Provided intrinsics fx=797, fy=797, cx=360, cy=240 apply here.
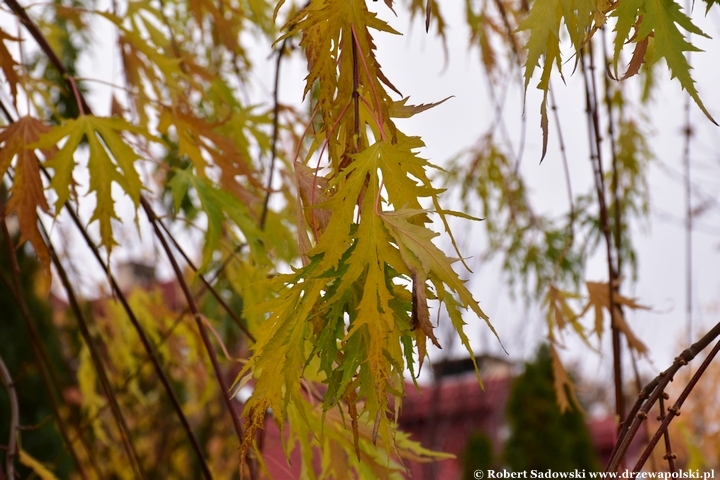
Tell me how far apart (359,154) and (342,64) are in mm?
77

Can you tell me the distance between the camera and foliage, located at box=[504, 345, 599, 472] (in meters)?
3.83

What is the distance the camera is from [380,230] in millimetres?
471

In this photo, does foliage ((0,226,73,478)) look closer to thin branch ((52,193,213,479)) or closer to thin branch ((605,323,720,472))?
thin branch ((52,193,213,479))

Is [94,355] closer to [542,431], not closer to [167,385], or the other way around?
[167,385]

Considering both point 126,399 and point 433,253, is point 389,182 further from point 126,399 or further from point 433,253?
point 126,399

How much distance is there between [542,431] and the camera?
12.9ft

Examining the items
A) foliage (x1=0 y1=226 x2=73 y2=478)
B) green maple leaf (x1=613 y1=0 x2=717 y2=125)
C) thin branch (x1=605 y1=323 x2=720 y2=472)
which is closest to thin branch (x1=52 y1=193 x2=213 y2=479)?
thin branch (x1=605 y1=323 x2=720 y2=472)

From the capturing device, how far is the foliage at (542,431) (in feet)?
12.6

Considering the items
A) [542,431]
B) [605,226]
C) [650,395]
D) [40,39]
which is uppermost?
[40,39]

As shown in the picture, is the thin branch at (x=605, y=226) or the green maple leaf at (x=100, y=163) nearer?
the green maple leaf at (x=100, y=163)

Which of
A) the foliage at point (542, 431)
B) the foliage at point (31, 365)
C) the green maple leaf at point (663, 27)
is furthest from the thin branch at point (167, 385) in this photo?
the foliage at point (542, 431)

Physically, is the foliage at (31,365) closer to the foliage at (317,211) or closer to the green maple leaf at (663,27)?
the foliage at (317,211)

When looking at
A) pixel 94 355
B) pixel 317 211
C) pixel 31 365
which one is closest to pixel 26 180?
pixel 94 355

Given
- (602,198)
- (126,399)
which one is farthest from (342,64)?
(126,399)
